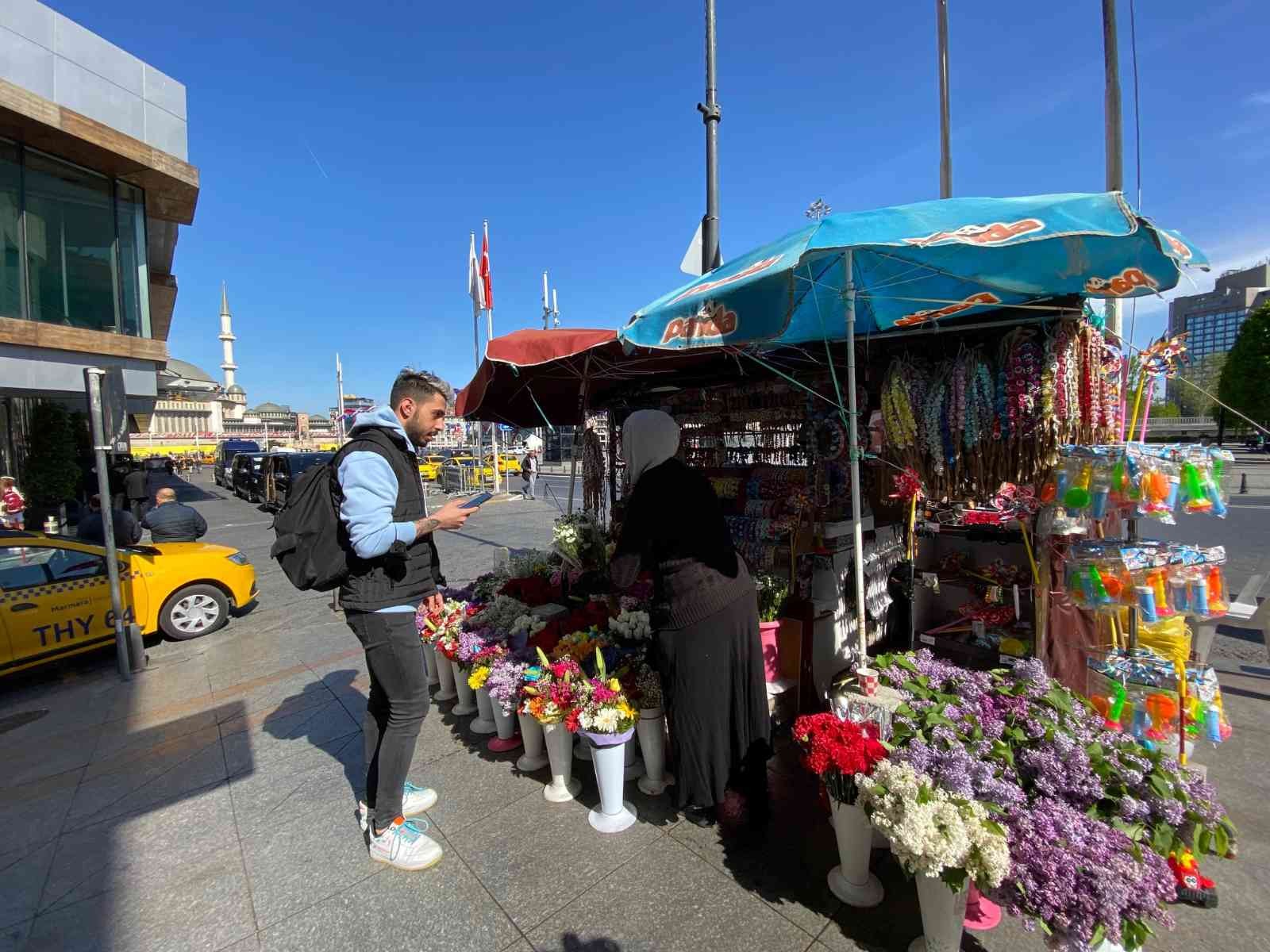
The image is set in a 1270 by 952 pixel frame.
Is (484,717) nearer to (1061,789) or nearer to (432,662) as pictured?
(432,662)

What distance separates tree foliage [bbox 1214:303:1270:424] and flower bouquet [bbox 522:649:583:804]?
33428mm

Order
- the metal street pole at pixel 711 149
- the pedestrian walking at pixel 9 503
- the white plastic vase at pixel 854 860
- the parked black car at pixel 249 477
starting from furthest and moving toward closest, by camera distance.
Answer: the parked black car at pixel 249 477 → the pedestrian walking at pixel 9 503 → the metal street pole at pixel 711 149 → the white plastic vase at pixel 854 860

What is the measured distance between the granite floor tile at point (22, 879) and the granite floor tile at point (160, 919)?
142 mm

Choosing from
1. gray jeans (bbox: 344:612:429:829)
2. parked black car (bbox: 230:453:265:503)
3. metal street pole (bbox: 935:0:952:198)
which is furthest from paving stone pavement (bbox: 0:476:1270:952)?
parked black car (bbox: 230:453:265:503)

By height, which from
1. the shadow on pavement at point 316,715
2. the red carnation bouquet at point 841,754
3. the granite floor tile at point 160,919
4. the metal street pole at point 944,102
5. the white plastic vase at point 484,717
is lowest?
the granite floor tile at point 160,919

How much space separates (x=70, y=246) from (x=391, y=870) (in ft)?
42.5

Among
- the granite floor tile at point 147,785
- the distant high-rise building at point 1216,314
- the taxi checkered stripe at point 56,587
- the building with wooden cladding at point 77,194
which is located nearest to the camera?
the granite floor tile at point 147,785

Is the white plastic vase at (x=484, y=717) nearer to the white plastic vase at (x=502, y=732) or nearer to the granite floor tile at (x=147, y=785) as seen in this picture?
the white plastic vase at (x=502, y=732)

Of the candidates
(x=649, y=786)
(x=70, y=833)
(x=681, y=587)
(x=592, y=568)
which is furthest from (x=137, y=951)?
(x=592, y=568)

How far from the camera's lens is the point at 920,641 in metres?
4.10

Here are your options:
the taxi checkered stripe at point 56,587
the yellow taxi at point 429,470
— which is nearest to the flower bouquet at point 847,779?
the taxi checkered stripe at point 56,587

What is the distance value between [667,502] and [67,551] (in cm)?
620

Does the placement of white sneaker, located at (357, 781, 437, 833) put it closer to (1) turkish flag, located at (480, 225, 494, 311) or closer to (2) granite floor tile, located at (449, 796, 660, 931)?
(2) granite floor tile, located at (449, 796, 660, 931)

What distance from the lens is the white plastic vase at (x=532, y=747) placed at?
122 inches
